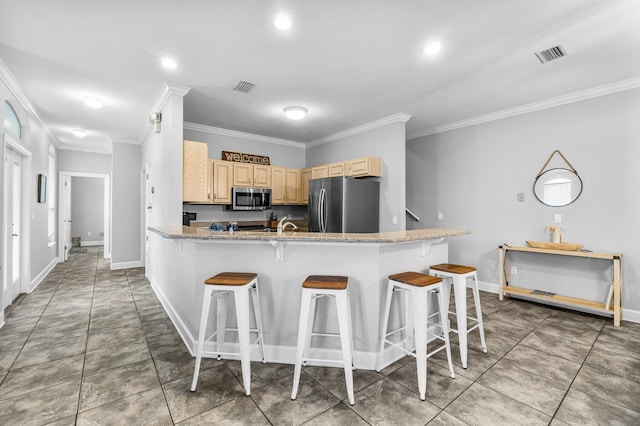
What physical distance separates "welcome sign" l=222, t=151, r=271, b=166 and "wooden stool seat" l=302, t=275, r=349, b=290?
360 centimetres

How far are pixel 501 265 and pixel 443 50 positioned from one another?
2.88 metres

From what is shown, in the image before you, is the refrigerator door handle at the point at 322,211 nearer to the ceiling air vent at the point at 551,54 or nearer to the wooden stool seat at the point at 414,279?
the wooden stool seat at the point at 414,279

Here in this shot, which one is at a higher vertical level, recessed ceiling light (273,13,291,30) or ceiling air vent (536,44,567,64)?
ceiling air vent (536,44,567,64)

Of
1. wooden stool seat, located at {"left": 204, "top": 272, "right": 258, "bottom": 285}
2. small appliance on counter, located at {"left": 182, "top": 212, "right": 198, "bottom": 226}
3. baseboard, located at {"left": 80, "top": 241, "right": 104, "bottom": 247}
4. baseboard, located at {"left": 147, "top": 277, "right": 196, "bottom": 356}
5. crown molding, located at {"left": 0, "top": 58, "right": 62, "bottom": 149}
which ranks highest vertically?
crown molding, located at {"left": 0, "top": 58, "right": 62, "bottom": 149}

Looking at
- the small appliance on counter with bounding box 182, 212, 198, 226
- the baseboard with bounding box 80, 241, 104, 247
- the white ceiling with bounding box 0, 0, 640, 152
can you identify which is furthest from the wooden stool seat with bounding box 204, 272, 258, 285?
the baseboard with bounding box 80, 241, 104, 247

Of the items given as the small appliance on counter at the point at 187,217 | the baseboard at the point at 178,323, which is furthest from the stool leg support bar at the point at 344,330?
the small appliance on counter at the point at 187,217

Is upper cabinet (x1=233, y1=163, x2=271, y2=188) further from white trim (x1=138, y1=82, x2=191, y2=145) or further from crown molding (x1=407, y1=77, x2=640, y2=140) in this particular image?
crown molding (x1=407, y1=77, x2=640, y2=140)

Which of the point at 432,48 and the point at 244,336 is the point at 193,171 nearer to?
the point at 244,336

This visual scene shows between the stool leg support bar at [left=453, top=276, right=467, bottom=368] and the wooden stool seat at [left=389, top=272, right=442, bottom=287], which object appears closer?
the wooden stool seat at [left=389, top=272, right=442, bottom=287]

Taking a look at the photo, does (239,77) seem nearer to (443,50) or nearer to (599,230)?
(443,50)

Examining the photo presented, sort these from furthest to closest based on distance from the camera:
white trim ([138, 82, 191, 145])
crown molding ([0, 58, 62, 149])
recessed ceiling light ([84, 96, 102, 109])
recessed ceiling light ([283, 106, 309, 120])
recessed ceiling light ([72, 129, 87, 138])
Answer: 1. recessed ceiling light ([72, 129, 87, 138])
2. recessed ceiling light ([283, 106, 309, 120])
3. recessed ceiling light ([84, 96, 102, 109])
4. white trim ([138, 82, 191, 145])
5. crown molding ([0, 58, 62, 149])

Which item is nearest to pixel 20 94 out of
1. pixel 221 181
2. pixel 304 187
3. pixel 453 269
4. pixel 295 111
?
pixel 221 181

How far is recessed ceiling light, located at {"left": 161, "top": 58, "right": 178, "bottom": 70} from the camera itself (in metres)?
2.82

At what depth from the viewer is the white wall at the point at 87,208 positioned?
9.25 metres
